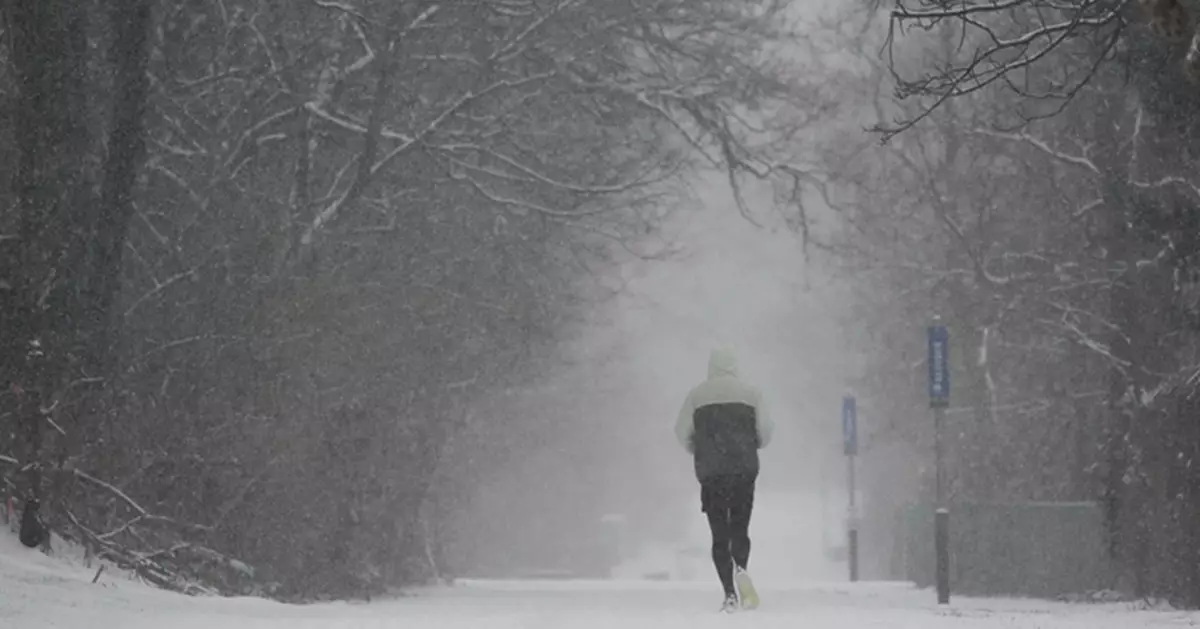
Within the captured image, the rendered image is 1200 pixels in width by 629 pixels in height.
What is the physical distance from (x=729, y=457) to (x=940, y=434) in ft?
22.9

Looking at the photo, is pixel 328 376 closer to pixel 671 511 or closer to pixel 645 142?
pixel 645 142

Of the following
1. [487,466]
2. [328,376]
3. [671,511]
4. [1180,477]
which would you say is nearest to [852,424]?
[487,466]

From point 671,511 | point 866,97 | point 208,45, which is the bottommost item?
point 671,511

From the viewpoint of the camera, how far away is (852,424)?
38594 mm

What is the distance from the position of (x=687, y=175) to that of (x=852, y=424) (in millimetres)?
12329

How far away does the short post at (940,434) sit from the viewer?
19953 millimetres

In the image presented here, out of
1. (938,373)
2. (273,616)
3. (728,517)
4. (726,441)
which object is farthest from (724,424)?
(938,373)

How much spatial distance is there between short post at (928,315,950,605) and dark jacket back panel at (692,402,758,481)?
5.86 m

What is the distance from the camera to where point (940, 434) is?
2097 cm

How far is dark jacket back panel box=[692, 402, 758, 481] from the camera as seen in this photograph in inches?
570

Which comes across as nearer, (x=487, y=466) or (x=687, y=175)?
(x=687, y=175)

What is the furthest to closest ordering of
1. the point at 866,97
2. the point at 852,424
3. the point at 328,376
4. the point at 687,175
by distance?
the point at 852,424, the point at 866,97, the point at 687,175, the point at 328,376

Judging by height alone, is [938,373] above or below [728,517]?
above

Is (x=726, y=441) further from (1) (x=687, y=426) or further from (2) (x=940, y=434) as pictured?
(2) (x=940, y=434)
